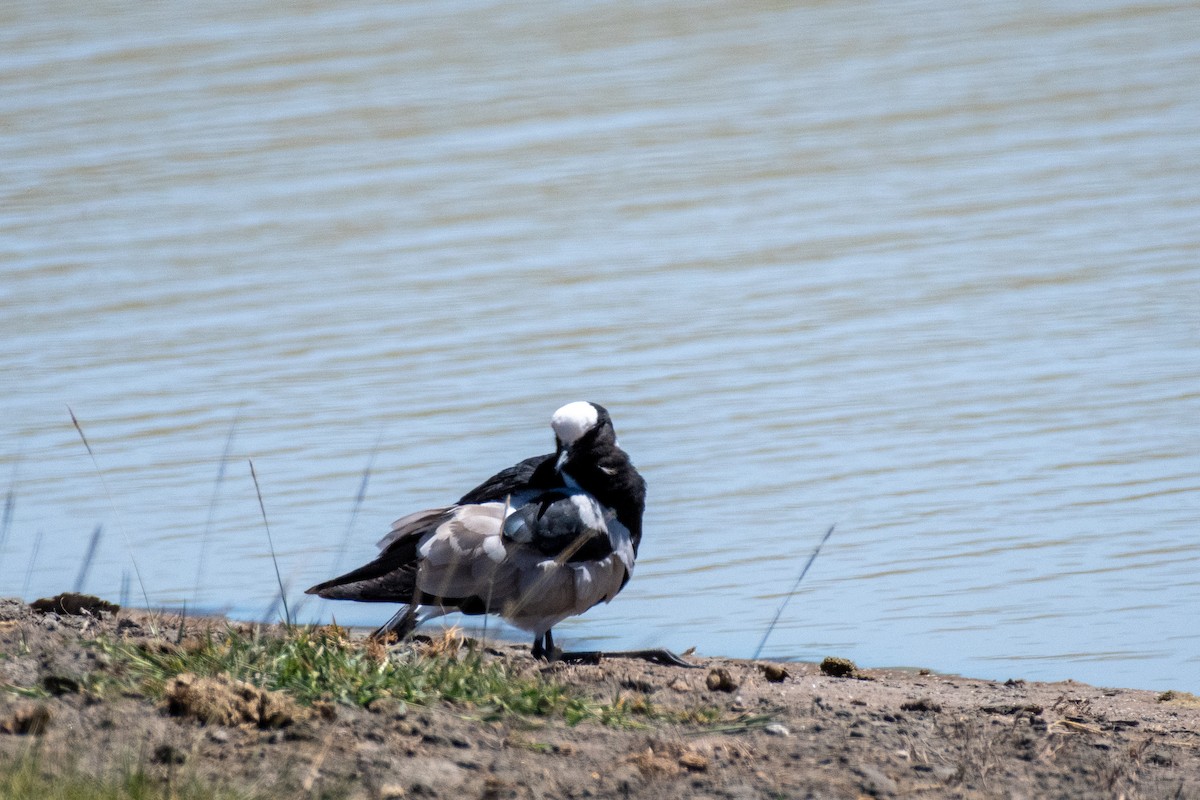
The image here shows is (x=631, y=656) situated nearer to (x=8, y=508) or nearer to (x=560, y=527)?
(x=560, y=527)

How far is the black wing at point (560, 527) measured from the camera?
5609 mm

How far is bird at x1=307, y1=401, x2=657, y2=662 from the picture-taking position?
5602 mm

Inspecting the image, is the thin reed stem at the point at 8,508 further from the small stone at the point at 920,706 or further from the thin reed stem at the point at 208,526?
the small stone at the point at 920,706

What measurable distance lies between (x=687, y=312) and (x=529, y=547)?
4.64 meters

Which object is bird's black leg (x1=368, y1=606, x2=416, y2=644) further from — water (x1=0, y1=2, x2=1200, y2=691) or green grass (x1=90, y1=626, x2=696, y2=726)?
green grass (x1=90, y1=626, x2=696, y2=726)

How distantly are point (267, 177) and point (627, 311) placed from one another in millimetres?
5309

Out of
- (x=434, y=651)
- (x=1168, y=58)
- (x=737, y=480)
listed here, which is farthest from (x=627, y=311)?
(x=1168, y=58)

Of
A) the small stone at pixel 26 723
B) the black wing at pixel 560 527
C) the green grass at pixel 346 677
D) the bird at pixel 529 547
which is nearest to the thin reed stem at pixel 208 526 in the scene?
the bird at pixel 529 547

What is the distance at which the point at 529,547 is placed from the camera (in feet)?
18.5

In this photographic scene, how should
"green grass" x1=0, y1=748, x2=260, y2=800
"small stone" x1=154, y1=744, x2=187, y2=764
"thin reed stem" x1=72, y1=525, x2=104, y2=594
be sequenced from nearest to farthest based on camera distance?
"green grass" x1=0, y1=748, x2=260, y2=800
"small stone" x1=154, y1=744, x2=187, y2=764
"thin reed stem" x1=72, y1=525, x2=104, y2=594

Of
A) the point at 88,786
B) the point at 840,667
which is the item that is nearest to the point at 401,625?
the point at 840,667

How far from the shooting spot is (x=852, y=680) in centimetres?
565

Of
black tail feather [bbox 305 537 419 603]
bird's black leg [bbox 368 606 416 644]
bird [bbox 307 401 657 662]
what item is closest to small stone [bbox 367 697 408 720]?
bird [bbox 307 401 657 662]

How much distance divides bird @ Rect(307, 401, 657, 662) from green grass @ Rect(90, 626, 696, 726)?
41.9 inches
